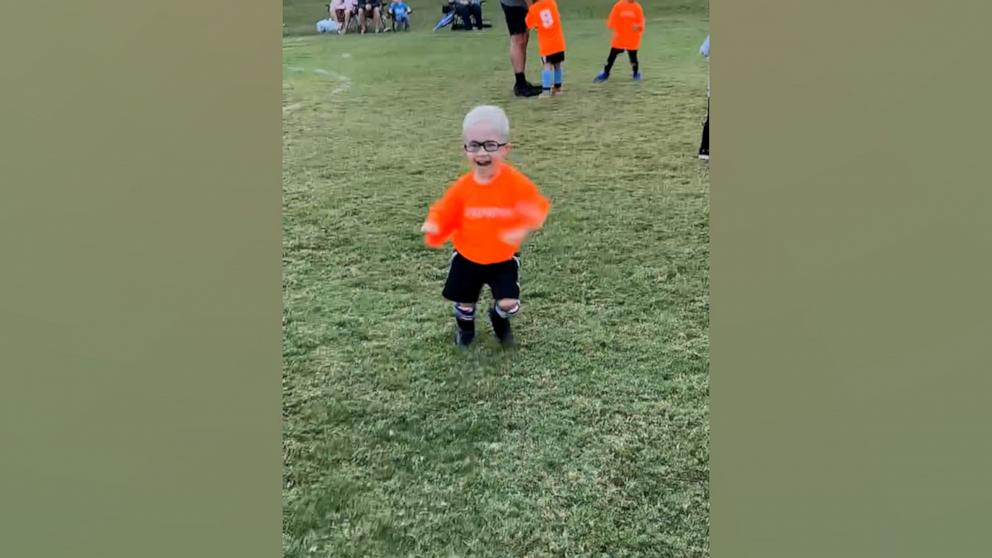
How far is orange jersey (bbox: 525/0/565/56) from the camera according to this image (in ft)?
8.18

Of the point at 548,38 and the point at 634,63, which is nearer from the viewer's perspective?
the point at 548,38

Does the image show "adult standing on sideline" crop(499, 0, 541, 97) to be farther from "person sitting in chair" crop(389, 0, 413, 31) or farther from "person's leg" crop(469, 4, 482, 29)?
"person sitting in chair" crop(389, 0, 413, 31)

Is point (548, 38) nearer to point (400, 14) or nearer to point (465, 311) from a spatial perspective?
point (400, 14)

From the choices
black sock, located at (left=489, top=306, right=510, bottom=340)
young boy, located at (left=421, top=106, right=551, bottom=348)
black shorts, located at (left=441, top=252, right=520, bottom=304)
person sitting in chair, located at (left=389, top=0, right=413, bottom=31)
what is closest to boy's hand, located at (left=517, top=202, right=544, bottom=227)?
young boy, located at (left=421, top=106, right=551, bottom=348)

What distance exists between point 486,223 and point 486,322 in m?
0.29

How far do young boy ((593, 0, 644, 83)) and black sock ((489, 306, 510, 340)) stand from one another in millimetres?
1088

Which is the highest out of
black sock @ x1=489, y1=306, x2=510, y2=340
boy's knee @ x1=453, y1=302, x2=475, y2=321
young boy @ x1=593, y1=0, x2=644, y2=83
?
young boy @ x1=593, y1=0, x2=644, y2=83

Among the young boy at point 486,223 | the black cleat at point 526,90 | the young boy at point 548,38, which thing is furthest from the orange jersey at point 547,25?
the young boy at point 486,223

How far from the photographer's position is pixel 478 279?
6.76 feet

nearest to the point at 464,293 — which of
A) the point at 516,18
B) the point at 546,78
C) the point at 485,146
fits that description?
the point at 485,146

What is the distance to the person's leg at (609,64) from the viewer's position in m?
2.64

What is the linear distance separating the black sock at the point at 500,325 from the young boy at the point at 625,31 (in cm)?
109

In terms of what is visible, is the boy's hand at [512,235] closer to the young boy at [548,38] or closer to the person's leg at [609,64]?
the young boy at [548,38]

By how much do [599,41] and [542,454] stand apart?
1459 millimetres
